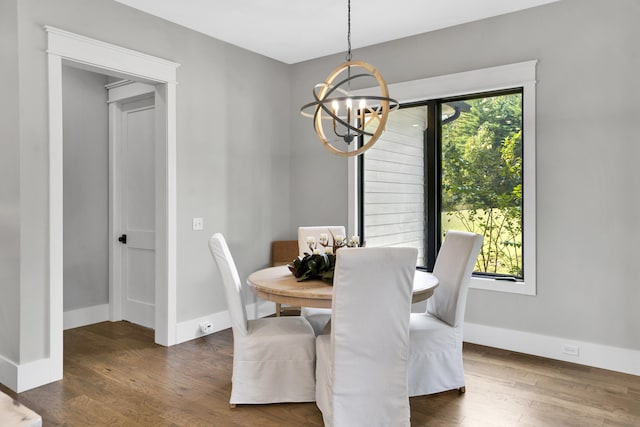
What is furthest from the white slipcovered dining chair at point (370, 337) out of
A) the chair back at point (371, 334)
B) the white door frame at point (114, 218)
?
the white door frame at point (114, 218)

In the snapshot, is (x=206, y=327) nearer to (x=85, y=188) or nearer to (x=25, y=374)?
(x=25, y=374)

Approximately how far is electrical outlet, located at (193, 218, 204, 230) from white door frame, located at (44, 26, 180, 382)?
0.22 meters

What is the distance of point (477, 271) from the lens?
12.5ft

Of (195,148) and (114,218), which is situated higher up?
(195,148)

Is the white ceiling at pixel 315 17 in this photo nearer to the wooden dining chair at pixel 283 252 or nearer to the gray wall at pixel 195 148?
the gray wall at pixel 195 148

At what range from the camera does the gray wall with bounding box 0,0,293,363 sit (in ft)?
9.37

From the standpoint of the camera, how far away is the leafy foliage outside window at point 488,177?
3.60 metres

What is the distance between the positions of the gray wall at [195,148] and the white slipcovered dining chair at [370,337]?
2117mm

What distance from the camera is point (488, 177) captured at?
12.3ft

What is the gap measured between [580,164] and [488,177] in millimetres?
705

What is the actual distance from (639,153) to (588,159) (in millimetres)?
304

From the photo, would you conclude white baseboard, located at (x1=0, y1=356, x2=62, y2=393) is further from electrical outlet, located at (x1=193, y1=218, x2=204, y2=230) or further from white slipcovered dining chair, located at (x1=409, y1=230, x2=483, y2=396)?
white slipcovered dining chair, located at (x1=409, y1=230, x2=483, y2=396)

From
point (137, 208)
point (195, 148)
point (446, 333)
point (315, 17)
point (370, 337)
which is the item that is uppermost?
point (315, 17)

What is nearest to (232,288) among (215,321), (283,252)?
(215,321)
